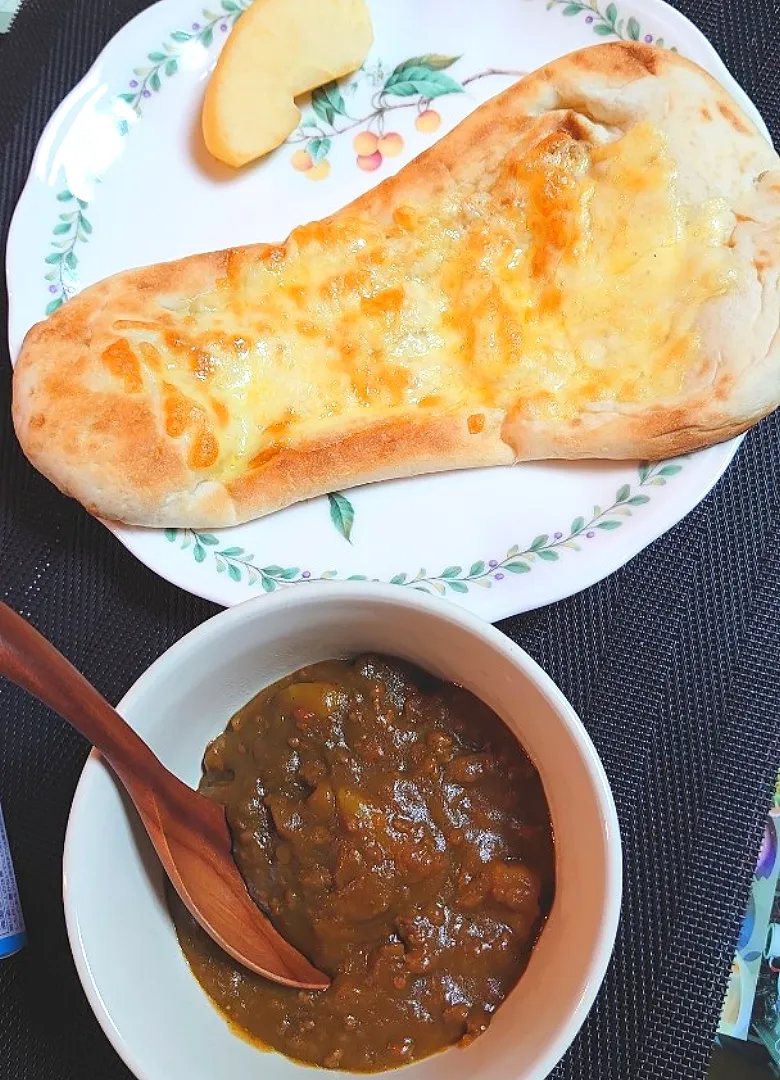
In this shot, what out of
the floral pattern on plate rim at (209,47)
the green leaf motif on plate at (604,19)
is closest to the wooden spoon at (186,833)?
the floral pattern on plate rim at (209,47)

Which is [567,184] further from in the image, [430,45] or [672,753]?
[672,753]

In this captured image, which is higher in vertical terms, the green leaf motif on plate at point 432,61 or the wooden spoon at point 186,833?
the green leaf motif on plate at point 432,61

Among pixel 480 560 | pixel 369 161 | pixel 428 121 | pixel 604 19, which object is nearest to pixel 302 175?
pixel 369 161

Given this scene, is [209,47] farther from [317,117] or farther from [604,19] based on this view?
[604,19]

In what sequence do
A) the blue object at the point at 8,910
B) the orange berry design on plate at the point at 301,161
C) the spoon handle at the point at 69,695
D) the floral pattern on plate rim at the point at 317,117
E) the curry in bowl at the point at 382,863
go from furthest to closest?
the orange berry design on plate at the point at 301,161, the floral pattern on plate rim at the point at 317,117, the blue object at the point at 8,910, the curry in bowl at the point at 382,863, the spoon handle at the point at 69,695

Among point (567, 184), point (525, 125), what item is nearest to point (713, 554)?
point (567, 184)

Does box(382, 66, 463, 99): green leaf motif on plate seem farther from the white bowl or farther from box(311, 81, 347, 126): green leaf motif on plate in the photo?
the white bowl

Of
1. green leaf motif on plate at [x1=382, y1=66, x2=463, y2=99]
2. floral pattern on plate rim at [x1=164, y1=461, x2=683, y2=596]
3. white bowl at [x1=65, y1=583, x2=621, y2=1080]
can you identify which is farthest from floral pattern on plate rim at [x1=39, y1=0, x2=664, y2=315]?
white bowl at [x1=65, y1=583, x2=621, y2=1080]

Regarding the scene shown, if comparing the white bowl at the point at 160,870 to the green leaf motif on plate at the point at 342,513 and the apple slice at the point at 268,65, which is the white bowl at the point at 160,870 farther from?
the apple slice at the point at 268,65
